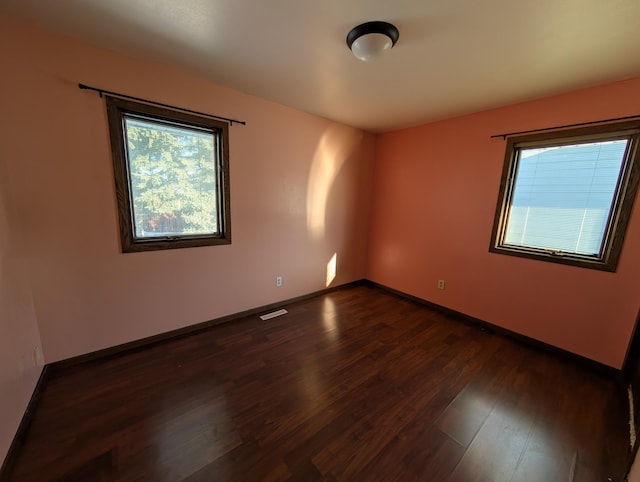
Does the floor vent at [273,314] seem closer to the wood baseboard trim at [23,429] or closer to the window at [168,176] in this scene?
the window at [168,176]

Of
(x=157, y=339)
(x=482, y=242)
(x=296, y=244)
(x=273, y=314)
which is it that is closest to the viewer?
(x=157, y=339)

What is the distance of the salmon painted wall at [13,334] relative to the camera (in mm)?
1268

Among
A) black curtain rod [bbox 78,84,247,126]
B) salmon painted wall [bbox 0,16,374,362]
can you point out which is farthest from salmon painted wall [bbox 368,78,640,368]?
black curtain rod [bbox 78,84,247,126]

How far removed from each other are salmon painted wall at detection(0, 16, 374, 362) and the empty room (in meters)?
0.02

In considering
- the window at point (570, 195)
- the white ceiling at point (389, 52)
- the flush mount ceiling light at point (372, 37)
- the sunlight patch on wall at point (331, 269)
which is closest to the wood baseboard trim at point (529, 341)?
the window at point (570, 195)

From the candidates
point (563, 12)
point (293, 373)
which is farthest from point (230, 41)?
point (293, 373)

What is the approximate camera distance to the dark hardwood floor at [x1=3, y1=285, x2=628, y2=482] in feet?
4.18

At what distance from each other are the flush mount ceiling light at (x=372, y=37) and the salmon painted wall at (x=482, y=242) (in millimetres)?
1825

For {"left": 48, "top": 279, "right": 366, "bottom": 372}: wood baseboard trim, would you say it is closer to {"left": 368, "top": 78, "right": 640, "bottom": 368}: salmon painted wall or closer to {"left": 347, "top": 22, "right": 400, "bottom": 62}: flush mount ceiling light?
{"left": 368, "top": 78, "right": 640, "bottom": 368}: salmon painted wall

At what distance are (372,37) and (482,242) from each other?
94.7 inches

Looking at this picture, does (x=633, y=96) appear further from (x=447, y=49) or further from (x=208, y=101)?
(x=208, y=101)

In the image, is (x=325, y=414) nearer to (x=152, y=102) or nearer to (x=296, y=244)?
(x=296, y=244)

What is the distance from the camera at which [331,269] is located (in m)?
3.72

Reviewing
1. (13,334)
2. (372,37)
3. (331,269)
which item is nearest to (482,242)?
(331,269)
